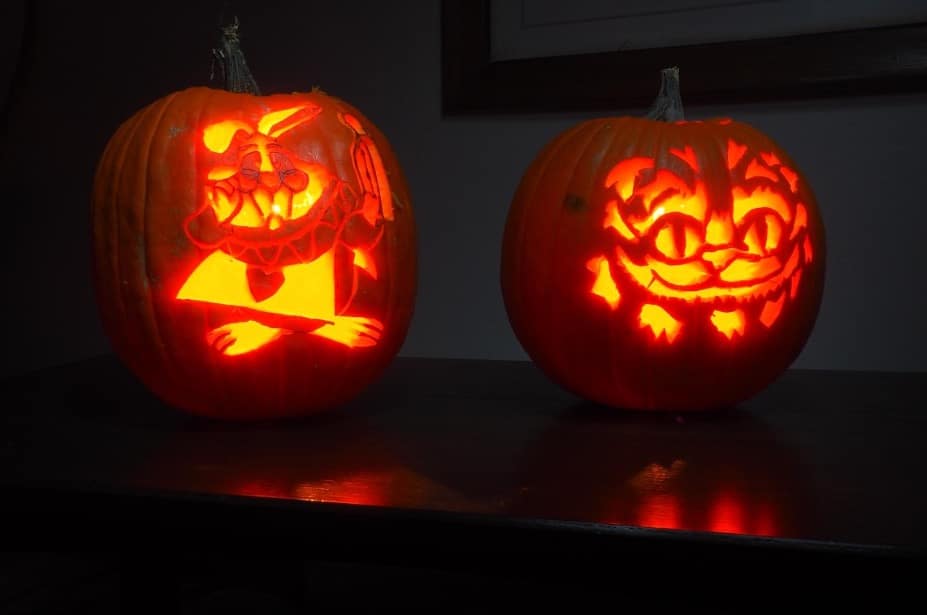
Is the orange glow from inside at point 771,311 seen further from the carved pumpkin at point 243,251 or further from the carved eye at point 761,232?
the carved pumpkin at point 243,251

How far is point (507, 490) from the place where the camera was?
21.1 inches

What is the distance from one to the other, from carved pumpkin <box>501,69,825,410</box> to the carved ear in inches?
10.9

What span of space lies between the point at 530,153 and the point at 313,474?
74cm

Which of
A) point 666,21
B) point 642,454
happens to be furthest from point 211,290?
point 666,21

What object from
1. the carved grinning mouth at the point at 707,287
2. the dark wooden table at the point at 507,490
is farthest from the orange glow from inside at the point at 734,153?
the dark wooden table at the point at 507,490

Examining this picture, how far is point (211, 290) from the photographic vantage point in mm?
694

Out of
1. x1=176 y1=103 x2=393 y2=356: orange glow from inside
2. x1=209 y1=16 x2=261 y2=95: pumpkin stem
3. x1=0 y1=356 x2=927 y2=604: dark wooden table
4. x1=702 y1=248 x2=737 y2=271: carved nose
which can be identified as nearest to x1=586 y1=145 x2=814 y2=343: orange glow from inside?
x1=702 y1=248 x2=737 y2=271: carved nose

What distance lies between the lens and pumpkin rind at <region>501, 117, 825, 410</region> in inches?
28.1

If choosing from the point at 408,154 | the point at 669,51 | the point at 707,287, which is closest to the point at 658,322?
the point at 707,287

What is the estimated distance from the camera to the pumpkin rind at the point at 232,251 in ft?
2.26

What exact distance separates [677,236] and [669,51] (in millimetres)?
480

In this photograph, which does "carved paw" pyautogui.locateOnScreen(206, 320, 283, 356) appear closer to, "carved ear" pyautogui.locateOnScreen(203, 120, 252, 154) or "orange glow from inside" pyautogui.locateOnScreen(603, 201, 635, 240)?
"carved ear" pyautogui.locateOnScreen(203, 120, 252, 154)

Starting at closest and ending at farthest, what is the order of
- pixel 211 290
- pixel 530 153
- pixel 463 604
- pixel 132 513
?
pixel 132 513 < pixel 211 290 < pixel 463 604 < pixel 530 153

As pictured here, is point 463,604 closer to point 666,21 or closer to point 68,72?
point 666,21
